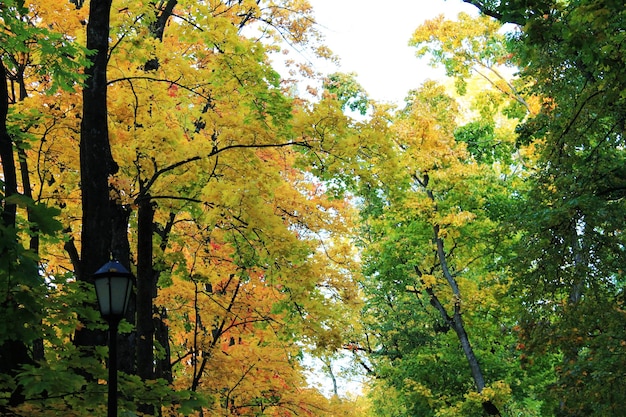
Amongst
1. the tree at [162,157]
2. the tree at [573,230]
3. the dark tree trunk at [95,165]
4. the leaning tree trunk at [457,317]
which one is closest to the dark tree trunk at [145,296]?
the tree at [162,157]

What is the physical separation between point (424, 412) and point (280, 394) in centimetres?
730

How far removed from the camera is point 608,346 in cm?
934

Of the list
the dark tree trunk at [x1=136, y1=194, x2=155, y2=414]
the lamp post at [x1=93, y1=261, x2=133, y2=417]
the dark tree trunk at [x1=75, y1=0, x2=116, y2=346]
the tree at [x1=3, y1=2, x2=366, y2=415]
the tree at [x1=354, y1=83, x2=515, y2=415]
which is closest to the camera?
the lamp post at [x1=93, y1=261, x2=133, y2=417]

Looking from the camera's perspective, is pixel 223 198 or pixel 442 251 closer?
pixel 223 198

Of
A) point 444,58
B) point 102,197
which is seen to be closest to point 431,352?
point 444,58

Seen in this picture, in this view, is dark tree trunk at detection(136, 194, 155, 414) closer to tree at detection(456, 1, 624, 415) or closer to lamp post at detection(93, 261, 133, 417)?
lamp post at detection(93, 261, 133, 417)

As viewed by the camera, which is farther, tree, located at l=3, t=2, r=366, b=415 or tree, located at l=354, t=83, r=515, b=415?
tree, located at l=354, t=83, r=515, b=415

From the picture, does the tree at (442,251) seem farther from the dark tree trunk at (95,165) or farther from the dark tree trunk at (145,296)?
the dark tree trunk at (95,165)

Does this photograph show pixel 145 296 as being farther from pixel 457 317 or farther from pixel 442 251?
pixel 442 251

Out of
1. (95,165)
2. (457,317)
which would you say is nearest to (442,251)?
(457,317)

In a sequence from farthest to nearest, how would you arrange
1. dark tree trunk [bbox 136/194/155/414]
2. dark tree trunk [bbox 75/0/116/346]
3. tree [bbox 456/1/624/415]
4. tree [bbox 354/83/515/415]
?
tree [bbox 354/83/515/415] < tree [bbox 456/1/624/415] < dark tree trunk [bbox 136/194/155/414] < dark tree trunk [bbox 75/0/116/346]

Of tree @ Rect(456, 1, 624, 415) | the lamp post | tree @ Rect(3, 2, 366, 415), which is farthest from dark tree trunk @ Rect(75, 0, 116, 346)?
tree @ Rect(456, 1, 624, 415)

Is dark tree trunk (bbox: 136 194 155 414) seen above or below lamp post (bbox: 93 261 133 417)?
above

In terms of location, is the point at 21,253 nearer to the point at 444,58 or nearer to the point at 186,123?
the point at 186,123
